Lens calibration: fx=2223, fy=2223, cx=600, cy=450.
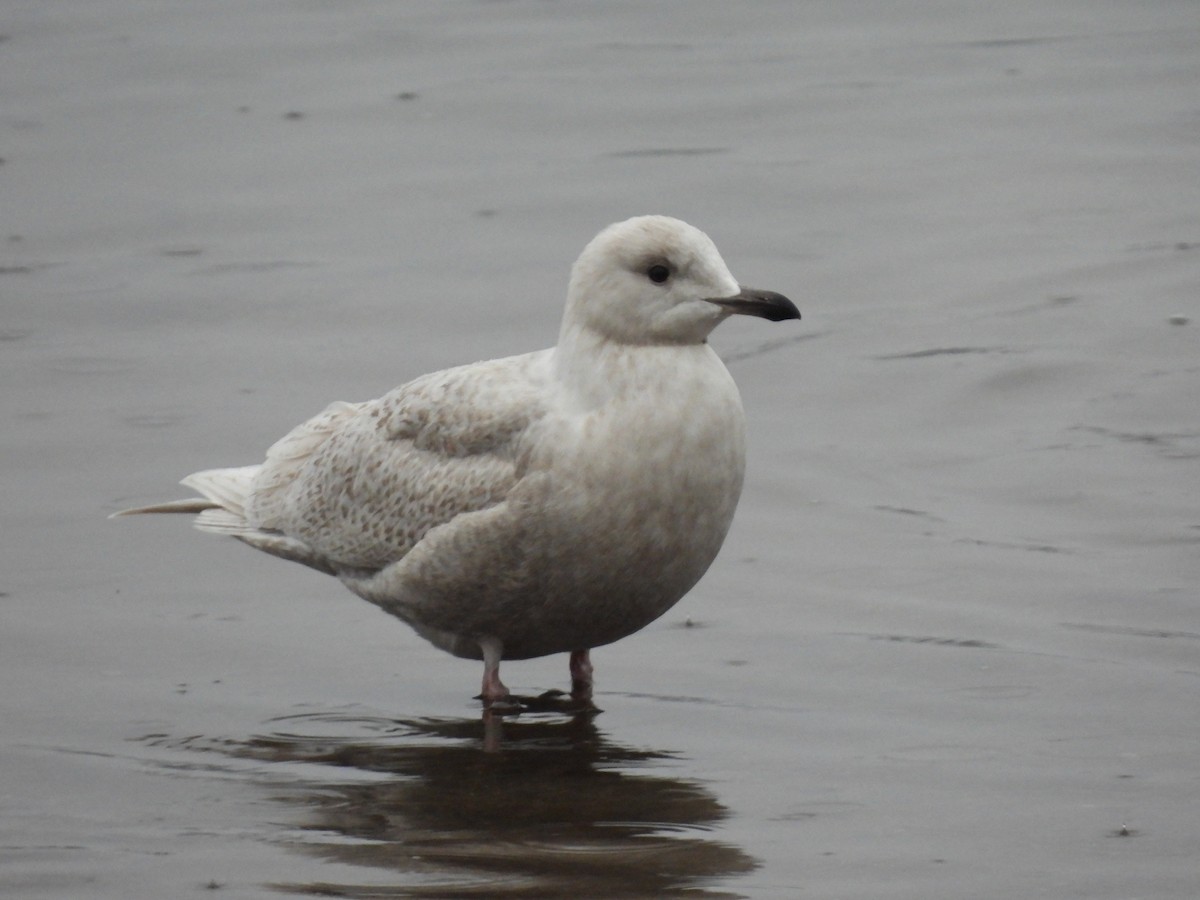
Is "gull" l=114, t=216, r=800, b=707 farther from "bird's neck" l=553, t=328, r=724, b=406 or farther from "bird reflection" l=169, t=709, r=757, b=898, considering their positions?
"bird reflection" l=169, t=709, r=757, b=898

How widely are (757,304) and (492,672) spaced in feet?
4.45

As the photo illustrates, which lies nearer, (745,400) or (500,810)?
(500,810)

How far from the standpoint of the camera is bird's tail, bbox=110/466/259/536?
7.49m

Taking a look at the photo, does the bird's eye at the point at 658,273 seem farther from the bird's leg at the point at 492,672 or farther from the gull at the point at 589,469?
the bird's leg at the point at 492,672

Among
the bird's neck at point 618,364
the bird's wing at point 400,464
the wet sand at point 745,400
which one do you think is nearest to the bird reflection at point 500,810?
the wet sand at point 745,400

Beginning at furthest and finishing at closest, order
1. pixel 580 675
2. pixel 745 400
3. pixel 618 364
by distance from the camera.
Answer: pixel 745 400 < pixel 580 675 < pixel 618 364

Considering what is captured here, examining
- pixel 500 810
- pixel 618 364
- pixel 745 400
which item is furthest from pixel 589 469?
pixel 745 400

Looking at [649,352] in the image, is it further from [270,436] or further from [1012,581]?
[270,436]

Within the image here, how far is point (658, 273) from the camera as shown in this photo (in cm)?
611

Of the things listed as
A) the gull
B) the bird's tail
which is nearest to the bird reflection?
the gull

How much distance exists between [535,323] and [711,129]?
11.2 ft

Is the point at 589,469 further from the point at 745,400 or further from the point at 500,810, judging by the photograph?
the point at 745,400

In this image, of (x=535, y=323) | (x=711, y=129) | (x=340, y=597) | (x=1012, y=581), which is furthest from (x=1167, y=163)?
(x=340, y=597)

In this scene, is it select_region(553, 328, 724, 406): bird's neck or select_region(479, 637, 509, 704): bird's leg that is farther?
select_region(479, 637, 509, 704): bird's leg
